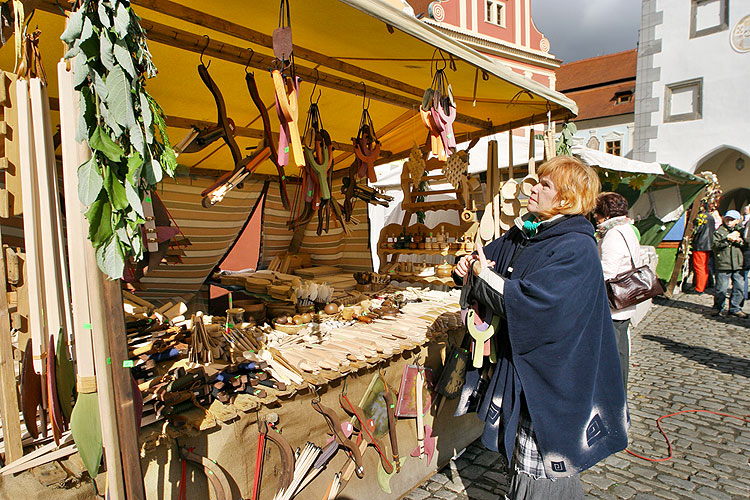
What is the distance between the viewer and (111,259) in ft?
3.49

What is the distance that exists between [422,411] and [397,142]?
11.1ft

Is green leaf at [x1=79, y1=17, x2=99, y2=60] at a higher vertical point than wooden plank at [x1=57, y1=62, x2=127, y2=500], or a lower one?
higher

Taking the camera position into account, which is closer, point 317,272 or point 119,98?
point 119,98

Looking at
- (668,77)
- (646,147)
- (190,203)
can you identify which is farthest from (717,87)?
(190,203)

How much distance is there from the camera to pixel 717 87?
13.3 m

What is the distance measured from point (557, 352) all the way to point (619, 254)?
1623 millimetres

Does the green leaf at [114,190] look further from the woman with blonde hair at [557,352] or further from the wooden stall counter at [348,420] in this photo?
the woman with blonde hair at [557,352]

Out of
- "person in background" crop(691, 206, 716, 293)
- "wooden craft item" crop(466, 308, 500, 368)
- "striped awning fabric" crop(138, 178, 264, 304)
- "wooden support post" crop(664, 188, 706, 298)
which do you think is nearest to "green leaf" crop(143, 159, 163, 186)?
"wooden craft item" crop(466, 308, 500, 368)

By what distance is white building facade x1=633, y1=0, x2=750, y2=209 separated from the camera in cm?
1291

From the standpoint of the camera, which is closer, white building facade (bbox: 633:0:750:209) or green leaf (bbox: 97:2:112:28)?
green leaf (bbox: 97:2:112:28)

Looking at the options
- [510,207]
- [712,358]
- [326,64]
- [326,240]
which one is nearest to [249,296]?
[326,240]

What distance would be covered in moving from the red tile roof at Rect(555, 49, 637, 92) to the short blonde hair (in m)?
24.3

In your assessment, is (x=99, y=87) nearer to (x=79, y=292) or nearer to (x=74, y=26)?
(x=74, y=26)

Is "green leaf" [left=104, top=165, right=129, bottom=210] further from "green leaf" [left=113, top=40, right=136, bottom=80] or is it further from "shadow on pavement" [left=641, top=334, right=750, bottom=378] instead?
"shadow on pavement" [left=641, top=334, right=750, bottom=378]
